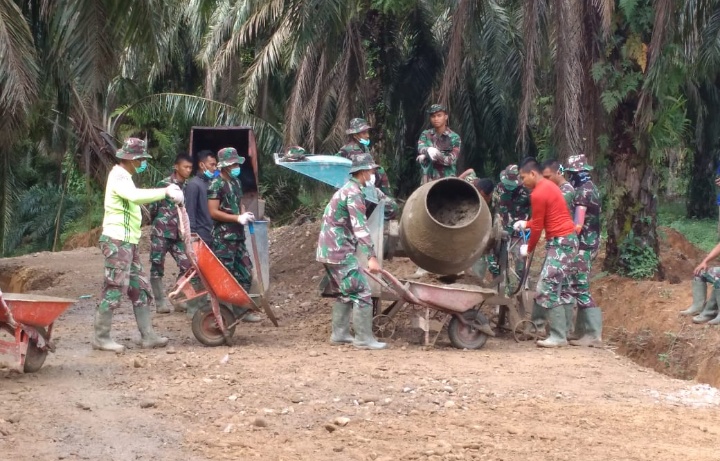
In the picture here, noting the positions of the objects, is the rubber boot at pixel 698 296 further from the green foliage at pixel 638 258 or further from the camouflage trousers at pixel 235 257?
the camouflage trousers at pixel 235 257

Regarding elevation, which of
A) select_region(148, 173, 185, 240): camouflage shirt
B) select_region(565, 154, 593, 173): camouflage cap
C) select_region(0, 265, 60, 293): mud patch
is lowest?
select_region(0, 265, 60, 293): mud patch

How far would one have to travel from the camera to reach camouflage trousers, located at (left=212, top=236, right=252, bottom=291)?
10719mm

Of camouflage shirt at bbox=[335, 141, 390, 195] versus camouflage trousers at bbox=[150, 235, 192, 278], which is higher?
camouflage shirt at bbox=[335, 141, 390, 195]

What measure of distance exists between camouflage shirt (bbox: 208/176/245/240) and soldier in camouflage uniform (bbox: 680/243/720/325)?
4.82 m

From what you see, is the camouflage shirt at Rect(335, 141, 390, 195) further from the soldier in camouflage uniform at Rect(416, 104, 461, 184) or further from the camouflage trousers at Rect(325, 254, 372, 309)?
the camouflage trousers at Rect(325, 254, 372, 309)

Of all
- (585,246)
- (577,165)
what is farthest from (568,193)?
(585,246)

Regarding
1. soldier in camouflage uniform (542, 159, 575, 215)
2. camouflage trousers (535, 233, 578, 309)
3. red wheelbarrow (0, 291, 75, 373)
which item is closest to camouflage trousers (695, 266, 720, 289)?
soldier in camouflage uniform (542, 159, 575, 215)

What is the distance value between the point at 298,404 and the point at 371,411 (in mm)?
520

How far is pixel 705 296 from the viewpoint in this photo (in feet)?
36.8

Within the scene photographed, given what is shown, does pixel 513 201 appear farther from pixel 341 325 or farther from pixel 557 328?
pixel 341 325

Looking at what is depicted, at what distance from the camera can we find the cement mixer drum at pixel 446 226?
9.76 meters

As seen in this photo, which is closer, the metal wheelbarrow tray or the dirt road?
the dirt road

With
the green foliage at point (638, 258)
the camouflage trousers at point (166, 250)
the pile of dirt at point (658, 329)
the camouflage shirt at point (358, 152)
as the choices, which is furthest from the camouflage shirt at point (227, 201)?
the green foliage at point (638, 258)

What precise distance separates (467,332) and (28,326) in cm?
409
